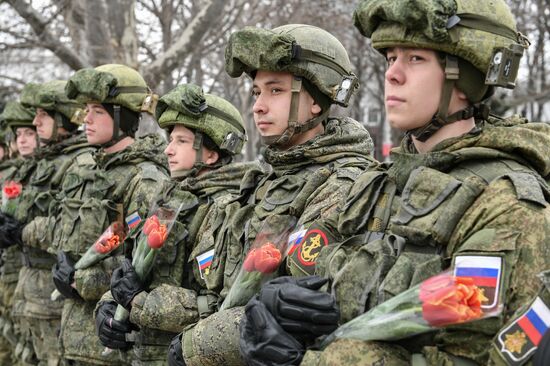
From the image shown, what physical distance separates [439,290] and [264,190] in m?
1.87

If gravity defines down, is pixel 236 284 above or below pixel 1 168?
above

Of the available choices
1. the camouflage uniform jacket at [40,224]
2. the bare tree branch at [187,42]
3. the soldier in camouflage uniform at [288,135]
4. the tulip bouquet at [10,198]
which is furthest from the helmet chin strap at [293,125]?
the bare tree branch at [187,42]

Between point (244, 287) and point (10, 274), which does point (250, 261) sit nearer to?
point (244, 287)

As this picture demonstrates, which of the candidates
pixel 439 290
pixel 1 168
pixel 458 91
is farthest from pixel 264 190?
pixel 1 168

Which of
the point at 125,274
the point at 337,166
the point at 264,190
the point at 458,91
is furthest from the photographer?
the point at 125,274

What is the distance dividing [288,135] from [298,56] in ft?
1.43

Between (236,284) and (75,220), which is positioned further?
(75,220)

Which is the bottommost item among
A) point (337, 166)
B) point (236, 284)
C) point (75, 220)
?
point (75, 220)

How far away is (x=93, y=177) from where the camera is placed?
6.37 meters

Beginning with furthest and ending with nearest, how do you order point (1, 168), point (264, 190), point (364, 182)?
point (1, 168), point (264, 190), point (364, 182)

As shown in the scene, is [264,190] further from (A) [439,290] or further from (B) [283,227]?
(A) [439,290]

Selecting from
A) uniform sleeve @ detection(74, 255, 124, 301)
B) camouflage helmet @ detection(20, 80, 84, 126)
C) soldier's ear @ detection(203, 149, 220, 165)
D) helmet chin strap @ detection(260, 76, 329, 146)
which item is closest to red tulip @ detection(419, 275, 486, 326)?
helmet chin strap @ detection(260, 76, 329, 146)

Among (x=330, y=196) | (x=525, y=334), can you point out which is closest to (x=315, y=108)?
(x=330, y=196)

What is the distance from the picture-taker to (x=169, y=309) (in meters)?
4.41
